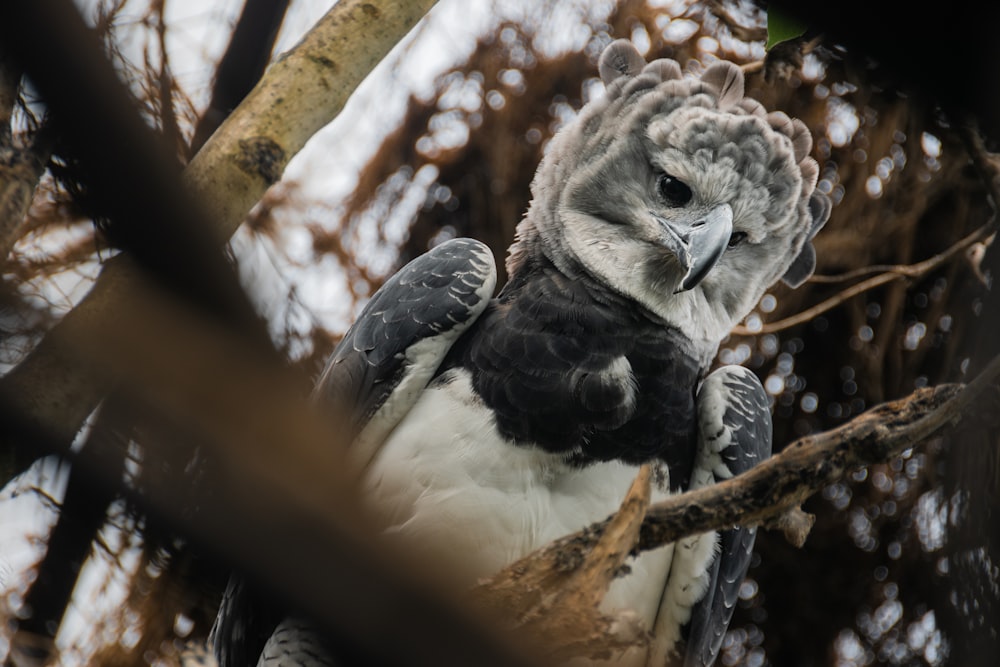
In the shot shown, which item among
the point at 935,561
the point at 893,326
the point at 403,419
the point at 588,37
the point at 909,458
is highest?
the point at 588,37

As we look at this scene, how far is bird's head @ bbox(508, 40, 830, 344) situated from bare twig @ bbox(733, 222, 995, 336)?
0.12 meters

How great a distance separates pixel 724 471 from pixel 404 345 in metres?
0.84

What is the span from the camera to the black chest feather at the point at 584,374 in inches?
96.8

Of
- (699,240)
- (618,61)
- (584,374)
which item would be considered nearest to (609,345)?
(584,374)

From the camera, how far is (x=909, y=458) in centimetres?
296

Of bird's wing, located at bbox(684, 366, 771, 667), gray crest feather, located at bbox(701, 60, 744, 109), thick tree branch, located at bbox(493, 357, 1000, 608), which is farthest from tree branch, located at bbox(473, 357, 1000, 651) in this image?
gray crest feather, located at bbox(701, 60, 744, 109)

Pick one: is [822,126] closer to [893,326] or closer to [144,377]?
[893,326]

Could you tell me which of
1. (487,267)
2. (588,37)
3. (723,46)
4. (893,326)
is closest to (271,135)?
(487,267)

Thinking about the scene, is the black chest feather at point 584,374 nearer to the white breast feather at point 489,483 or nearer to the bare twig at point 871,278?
the white breast feather at point 489,483

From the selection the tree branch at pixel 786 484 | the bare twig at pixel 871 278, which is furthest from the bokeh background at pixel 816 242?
the tree branch at pixel 786 484

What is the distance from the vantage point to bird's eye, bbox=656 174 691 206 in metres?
2.78

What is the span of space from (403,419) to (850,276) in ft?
4.31

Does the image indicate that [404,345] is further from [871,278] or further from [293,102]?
[871,278]

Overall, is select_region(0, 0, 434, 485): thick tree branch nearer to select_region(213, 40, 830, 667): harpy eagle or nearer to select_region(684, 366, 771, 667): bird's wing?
select_region(213, 40, 830, 667): harpy eagle
